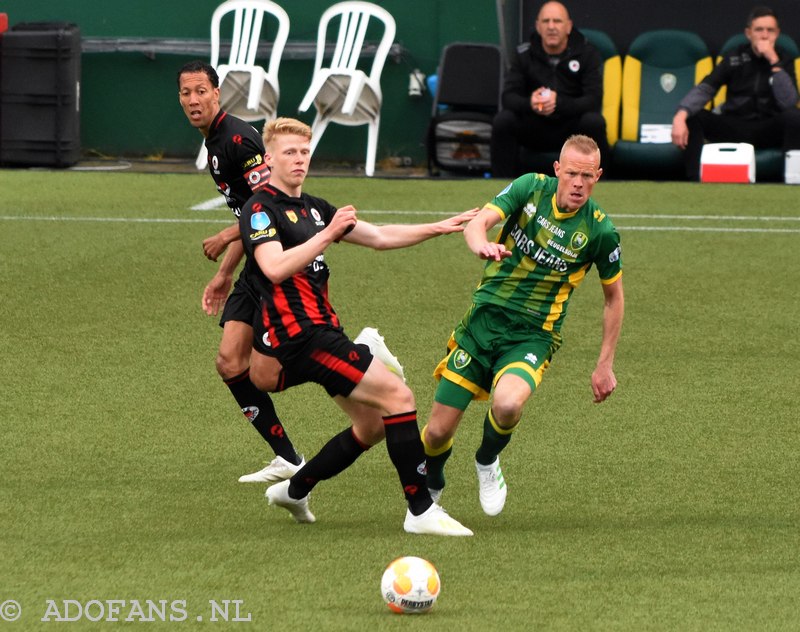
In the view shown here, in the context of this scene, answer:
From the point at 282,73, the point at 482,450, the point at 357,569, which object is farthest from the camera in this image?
the point at 282,73

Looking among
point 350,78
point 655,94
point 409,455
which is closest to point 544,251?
point 409,455

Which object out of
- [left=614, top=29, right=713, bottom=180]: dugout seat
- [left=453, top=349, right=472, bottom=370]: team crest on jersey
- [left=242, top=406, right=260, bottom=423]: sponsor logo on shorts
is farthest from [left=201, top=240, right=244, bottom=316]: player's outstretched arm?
[left=614, top=29, right=713, bottom=180]: dugout seat

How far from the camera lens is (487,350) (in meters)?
6.64

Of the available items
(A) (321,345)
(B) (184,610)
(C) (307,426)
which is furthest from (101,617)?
(C) (307,426)

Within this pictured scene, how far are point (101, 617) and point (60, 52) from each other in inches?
484

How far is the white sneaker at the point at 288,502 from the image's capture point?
6309 mm

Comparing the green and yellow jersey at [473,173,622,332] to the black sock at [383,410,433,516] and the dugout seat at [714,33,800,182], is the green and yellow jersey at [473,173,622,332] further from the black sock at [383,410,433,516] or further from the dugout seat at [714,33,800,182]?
the dugout seat at [714,33,800,182]

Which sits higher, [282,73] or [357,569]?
[282,73]

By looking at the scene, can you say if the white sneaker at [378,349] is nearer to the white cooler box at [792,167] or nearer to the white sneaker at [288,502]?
the white sneaker at [288,502]

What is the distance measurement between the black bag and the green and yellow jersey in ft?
31.7

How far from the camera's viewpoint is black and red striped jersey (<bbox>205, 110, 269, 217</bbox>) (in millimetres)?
7023

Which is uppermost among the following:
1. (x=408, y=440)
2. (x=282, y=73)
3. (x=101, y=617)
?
(x=282, y=73)

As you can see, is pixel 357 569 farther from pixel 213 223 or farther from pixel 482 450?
pixel 213 223

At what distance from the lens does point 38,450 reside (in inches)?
292
